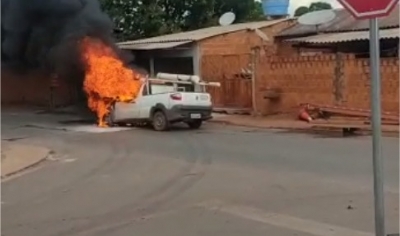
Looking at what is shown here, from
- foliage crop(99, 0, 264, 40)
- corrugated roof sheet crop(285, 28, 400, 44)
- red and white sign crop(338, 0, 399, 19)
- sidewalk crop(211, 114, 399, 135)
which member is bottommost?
sidewalk crop(211, 114, 399, 135)

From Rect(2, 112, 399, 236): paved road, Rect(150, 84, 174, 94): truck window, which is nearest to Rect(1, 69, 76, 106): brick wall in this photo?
Rect(150, 84, 174, 94): truck window

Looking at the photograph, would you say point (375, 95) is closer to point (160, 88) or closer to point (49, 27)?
point (160, 88)

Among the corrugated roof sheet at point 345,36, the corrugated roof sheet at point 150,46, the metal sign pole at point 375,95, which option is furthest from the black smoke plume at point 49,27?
the metal sign pole at point 375,95

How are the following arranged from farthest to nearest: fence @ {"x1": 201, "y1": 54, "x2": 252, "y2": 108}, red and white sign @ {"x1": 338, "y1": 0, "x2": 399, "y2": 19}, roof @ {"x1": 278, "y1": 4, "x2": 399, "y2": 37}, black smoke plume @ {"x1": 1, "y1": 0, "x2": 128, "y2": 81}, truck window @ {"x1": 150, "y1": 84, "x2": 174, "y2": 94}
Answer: fence @ {"x1": 201, "y1": 54, "x2": 252, "y2": 108}
roof @ {"x1": 278, "y1": 4, "x2": 399, "y2": 37}
black smoke plume @ {"x1": 1, "y1": 0, "x2": 128, "y2": 81}
truck window @ {"x1": 150, "y1": 84, "x2": 174, "y2": 94}
red and white sign @ {"x1": 338, "y1": 0, "x2": 399, "y2": 19}

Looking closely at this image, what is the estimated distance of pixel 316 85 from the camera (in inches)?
885

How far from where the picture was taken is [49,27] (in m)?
25.4

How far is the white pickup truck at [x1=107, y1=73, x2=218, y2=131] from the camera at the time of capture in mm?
20219

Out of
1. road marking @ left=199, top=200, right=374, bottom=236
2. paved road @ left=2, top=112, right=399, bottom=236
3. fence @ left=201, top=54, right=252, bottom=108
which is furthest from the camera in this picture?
fence @ left=201, top=54, right=252, bottom=108

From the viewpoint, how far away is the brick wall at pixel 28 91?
33.0m

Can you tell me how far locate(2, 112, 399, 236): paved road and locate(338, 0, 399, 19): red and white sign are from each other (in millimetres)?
3111

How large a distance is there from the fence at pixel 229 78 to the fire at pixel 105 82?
501 centimetres

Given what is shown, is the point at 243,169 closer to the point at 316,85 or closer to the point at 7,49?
the point at 316,85

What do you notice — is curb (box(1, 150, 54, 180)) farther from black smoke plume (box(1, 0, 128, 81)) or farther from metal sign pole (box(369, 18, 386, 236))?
metal sign pole (box(369, 18, 386, 236))

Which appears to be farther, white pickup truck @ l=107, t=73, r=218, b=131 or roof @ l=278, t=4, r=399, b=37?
roof @ l=278, t=4, r=399, b=37
